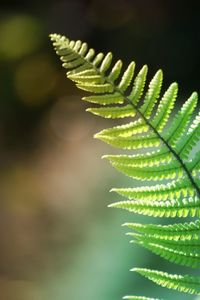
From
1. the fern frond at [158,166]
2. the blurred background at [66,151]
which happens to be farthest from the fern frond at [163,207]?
the blurred background at [66,151]

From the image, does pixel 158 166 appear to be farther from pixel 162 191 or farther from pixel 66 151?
pixel 66 151

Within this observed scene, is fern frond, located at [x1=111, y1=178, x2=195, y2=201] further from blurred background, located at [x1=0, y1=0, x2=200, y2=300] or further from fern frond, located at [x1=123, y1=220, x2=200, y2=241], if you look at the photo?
blurred background, located at [x1=0, y1=0, x2=200, y2=300]

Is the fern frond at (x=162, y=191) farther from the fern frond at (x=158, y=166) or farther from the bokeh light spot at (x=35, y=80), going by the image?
the bokeh light spot at (x=35, y=80)

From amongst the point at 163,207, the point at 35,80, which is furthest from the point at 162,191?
the point at 35,80

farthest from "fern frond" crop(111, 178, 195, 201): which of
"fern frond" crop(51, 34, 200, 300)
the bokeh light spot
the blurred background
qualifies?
the bokeh light spot

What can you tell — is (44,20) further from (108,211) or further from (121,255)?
(121,255)
